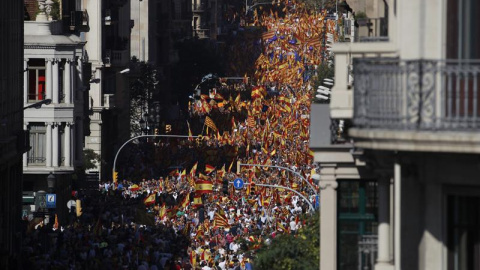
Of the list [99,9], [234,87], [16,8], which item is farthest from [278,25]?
[16,8]

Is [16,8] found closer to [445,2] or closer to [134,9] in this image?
[445,2]

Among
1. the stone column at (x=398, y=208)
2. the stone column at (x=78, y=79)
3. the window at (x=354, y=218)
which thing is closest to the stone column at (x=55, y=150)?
the stone column at (x=78, y=79)

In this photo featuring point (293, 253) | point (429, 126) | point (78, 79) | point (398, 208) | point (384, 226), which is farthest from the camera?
point (78, 79)

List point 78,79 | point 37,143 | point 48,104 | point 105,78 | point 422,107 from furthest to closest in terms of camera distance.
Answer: point 105,78 < point 78,79 < point 37,143 < point 48,104 < point 422,107

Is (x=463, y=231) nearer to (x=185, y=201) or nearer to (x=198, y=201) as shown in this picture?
(x=198, y=201)

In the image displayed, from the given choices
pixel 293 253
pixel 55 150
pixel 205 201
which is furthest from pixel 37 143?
pixel 293 253

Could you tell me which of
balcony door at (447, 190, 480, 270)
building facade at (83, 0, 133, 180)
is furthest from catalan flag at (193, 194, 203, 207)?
balcony door at (447, 190, 480, 270)
